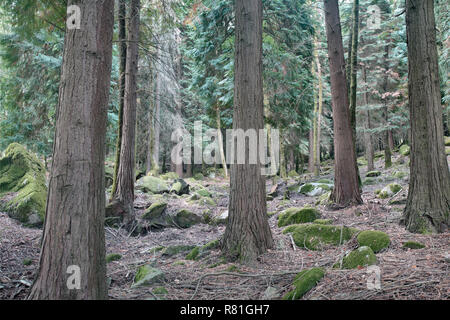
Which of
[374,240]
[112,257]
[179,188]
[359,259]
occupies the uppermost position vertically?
[179,188]

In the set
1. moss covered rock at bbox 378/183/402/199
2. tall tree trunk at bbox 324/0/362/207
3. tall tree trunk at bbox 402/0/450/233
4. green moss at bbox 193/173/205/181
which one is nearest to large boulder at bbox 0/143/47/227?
tall tree trunk at bbox 324/0/362/207

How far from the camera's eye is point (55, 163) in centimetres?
272

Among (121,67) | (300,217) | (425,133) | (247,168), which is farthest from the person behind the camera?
(121,67)

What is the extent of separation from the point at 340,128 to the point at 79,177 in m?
6.50

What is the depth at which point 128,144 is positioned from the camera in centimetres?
780

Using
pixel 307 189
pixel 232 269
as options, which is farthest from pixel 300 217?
pixel 307 189

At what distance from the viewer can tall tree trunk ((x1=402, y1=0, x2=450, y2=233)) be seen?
4691 mm

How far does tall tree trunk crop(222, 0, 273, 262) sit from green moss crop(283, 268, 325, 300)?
A: 105 cm

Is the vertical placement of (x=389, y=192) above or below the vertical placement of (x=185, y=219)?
above

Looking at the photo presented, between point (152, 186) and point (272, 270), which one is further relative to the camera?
point (152, 186)

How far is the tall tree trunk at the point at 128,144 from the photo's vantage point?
7.64 meters

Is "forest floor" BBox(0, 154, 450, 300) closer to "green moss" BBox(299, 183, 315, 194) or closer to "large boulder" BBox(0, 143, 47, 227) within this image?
"large boulder" BBox(0, 143, 47, 227)

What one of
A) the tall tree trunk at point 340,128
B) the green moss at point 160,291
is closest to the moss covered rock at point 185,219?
the tall tree trunk at point 340,128

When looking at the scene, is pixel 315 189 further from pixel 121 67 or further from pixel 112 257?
pixel 112 257
